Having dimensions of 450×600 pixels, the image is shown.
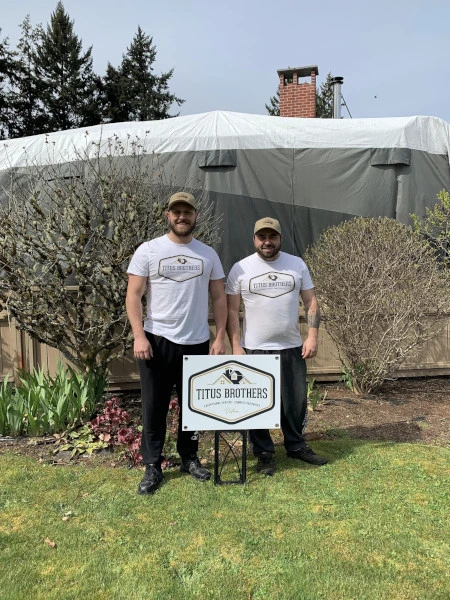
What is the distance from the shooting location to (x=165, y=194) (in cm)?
→ 568

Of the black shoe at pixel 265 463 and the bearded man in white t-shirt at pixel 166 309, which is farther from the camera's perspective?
the black shoe at pixel 265 463

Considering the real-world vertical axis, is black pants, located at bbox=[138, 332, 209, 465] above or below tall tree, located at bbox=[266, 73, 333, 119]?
below

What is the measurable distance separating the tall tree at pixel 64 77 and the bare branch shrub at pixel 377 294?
85.7ft

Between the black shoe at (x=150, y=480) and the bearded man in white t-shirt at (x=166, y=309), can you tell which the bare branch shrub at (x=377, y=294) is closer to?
the bearded man in white t-shirt at (x=166, y=309)

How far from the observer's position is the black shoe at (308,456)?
3.66 meters

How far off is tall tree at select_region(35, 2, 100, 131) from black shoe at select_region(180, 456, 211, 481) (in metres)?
27.7

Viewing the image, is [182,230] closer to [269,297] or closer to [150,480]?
[269,297]

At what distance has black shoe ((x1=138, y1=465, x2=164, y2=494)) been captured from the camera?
126 inches

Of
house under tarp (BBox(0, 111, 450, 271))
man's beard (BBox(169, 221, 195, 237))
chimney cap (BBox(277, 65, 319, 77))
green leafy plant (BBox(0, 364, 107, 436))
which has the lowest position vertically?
green leafy plant (BBox(0, 364, 107, 436))

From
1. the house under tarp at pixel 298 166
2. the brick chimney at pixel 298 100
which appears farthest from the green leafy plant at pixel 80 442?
the brick chimney at pixel 298 100

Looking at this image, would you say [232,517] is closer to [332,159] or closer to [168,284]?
[168,284]

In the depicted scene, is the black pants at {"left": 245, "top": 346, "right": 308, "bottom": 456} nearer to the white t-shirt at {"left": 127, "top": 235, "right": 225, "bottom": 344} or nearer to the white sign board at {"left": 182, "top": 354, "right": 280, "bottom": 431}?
the white sign board at {"left": 182, "top": 354, "right": 280, "bottom": 431}

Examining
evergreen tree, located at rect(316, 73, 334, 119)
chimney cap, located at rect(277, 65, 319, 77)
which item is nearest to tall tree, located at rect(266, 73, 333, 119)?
evergreen tree, located at rect(316, 73, 334, 119)

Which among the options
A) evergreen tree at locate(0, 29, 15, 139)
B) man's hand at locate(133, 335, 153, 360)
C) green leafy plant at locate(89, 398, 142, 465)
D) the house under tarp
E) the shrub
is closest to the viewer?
man's hand at locate(133, 335, 153, 360)
